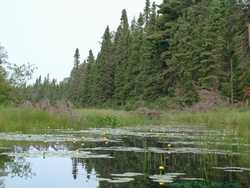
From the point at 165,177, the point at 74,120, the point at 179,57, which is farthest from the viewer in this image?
the point at 179,57

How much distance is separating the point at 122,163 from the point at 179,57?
36.5 metres

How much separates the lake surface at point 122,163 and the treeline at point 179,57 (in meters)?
20.7

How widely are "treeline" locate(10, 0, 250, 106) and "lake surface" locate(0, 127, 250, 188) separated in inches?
816

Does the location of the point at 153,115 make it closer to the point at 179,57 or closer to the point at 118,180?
the point at 179,57

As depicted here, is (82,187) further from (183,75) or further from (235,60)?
(183,75)

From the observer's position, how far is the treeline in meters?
38.4

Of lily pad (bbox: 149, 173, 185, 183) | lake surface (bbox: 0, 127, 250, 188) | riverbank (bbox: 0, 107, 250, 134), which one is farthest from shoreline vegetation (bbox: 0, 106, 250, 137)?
lily pad (bbox: 149, 173, 185, 183)

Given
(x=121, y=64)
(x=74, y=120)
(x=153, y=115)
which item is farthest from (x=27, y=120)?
(x=121, y=64)

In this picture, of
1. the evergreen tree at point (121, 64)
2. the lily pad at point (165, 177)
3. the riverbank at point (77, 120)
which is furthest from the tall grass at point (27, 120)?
the evergreen tree at point (121, 64)

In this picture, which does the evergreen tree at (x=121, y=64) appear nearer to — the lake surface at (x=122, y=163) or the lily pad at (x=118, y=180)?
the lake surface at (x=122, y=163)

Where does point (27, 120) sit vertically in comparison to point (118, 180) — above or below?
above

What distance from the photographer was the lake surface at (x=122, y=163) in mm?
8148

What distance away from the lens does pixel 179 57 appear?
46.0 m

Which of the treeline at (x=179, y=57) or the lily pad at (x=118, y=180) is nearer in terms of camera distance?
the lily pad at (x=118, y=180)
